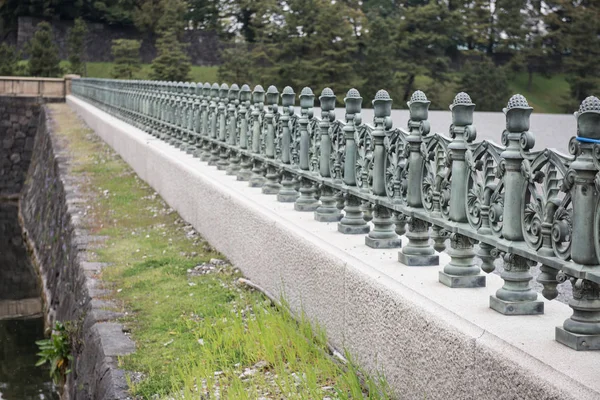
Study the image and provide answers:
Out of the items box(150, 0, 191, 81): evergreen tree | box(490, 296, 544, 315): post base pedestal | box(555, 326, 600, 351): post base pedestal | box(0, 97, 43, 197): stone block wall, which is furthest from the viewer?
box(150, 0, 191, 81): evergreen tree

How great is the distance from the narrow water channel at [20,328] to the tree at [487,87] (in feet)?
103

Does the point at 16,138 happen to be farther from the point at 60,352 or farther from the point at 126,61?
the point at 60,352

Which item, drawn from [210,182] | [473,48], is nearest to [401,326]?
[210,182]

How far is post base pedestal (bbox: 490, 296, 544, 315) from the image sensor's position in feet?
12.1

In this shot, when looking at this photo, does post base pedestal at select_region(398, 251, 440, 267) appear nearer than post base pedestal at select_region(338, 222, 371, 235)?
Yes

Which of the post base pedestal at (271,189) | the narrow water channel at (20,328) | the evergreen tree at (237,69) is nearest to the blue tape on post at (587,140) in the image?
the post base pedestal at (271,189)

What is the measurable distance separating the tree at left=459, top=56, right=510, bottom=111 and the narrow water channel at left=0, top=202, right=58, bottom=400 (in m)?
31.3

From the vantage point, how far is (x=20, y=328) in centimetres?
1224

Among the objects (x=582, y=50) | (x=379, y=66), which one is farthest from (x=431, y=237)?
(x=582, y=50)

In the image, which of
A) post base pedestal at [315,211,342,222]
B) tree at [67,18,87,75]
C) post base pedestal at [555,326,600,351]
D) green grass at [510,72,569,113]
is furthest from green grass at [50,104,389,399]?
green grass at [510,72,569,113]

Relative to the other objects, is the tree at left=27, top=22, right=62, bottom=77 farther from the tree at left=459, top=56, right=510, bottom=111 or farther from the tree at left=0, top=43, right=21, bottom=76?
the tree at left=459, top=56, right=510, bottom=111

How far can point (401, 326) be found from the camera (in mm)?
4062

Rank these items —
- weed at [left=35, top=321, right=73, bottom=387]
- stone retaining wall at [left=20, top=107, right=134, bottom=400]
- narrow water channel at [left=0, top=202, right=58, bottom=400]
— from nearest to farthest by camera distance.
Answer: stone retaining wall at [left=20, top=107, right=134, bottom=400]
weed at [left=35, top=321, right=73, bottom=387]
narrow water channel at [left=0, top=202, right=58, bottom=400]

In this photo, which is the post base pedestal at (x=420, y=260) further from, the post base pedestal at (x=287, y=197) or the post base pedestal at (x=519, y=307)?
the post base pedestal at (x=287, y=197)
